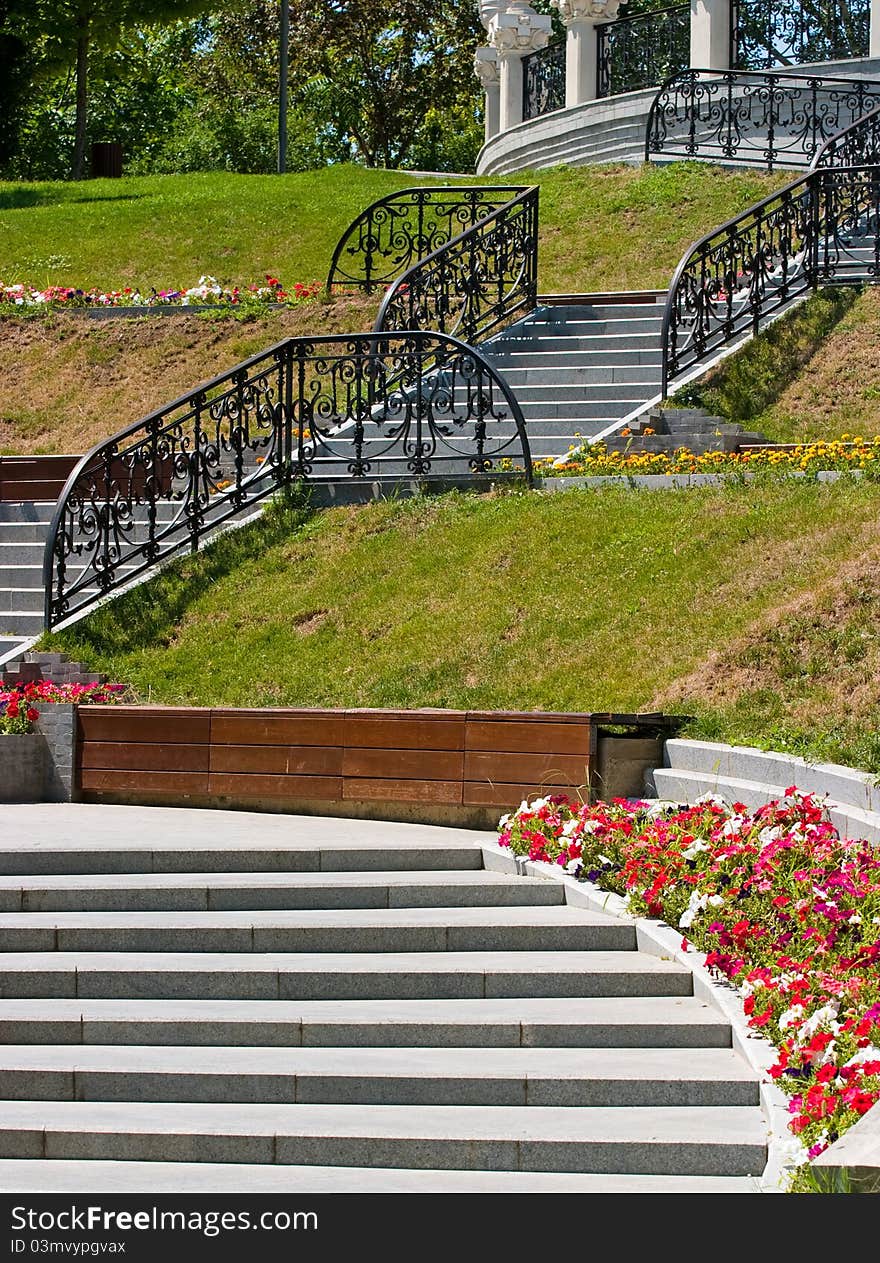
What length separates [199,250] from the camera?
2508cm

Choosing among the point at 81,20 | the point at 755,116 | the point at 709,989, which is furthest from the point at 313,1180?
the point at 81,20

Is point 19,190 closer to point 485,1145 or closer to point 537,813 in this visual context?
point 537,813

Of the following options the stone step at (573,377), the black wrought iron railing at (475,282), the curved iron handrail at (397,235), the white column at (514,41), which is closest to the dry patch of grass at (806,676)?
the stone step at (573,377)

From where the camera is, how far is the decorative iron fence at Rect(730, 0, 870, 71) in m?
29.8

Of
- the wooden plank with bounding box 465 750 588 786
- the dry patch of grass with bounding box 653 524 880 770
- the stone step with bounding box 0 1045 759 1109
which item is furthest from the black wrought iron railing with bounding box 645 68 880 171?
the stone step with bounding box 0 1045 759 1109

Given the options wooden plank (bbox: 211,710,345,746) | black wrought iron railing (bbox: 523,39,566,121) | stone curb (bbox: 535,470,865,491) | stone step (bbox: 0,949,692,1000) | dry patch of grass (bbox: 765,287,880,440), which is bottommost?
stone step (bbox: 0,949,692,1000)

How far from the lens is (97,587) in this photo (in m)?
13.7

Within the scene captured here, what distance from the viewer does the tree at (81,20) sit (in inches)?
1415

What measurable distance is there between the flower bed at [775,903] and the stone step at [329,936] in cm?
35

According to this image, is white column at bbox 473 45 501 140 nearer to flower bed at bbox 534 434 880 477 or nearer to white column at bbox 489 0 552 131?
white column at bbox 489 0 552 131

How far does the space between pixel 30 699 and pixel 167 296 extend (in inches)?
481

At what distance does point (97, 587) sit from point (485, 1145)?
845 cm

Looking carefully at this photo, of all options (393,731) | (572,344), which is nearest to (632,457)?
(572,344)

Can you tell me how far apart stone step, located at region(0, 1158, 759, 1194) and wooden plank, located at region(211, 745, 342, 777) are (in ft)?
12.9
